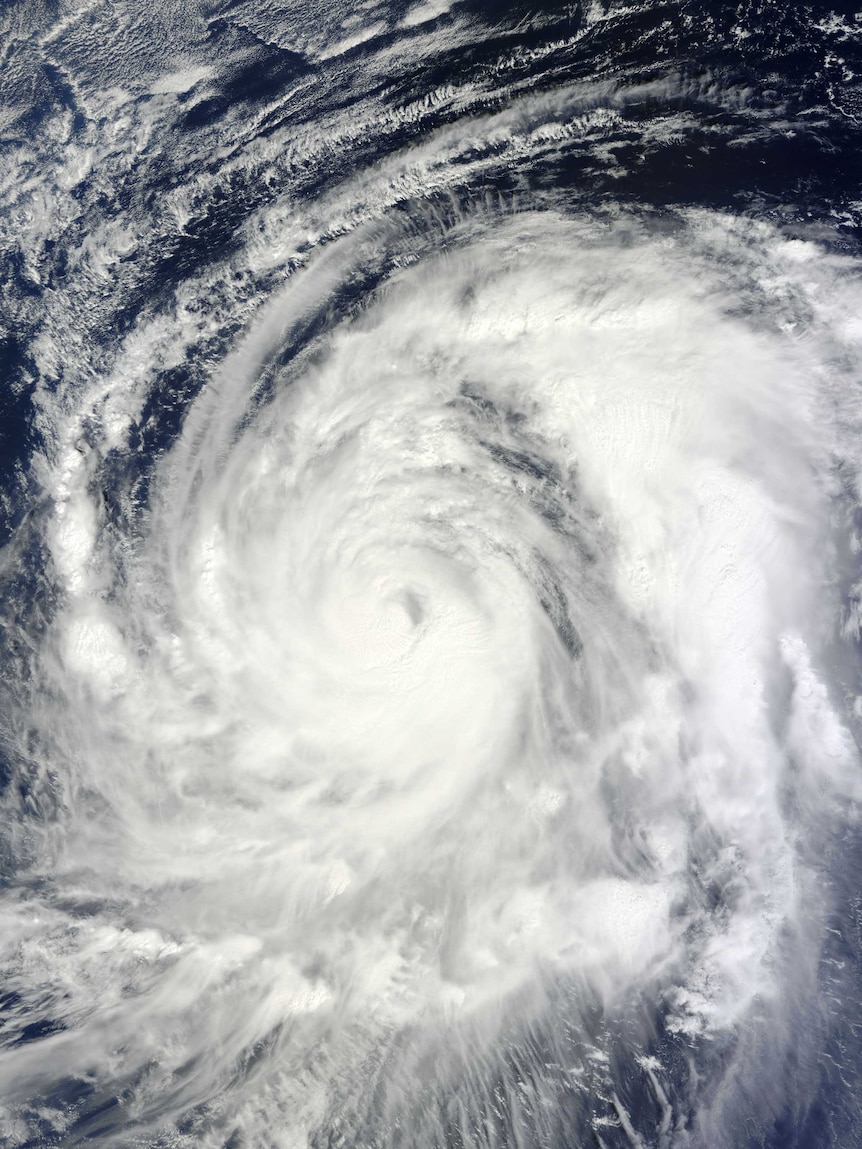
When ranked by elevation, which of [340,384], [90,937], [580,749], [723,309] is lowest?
[90,937]

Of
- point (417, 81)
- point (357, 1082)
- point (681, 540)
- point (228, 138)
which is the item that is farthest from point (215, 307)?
point (357, 1082)

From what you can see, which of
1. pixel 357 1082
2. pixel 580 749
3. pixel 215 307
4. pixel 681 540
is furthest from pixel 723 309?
pixel 357 1082

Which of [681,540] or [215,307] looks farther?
[215,307]

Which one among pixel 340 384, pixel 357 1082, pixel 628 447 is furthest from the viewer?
pixel 340 384

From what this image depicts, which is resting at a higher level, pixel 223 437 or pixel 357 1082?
pixel 223 437

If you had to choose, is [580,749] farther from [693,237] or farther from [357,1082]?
[693,237]

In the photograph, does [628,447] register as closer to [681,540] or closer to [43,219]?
[681,540]

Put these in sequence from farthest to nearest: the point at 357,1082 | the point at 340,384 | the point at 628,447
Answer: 1. the point at 340,384
2. the point at 628,447
3. the point at 357,1082
